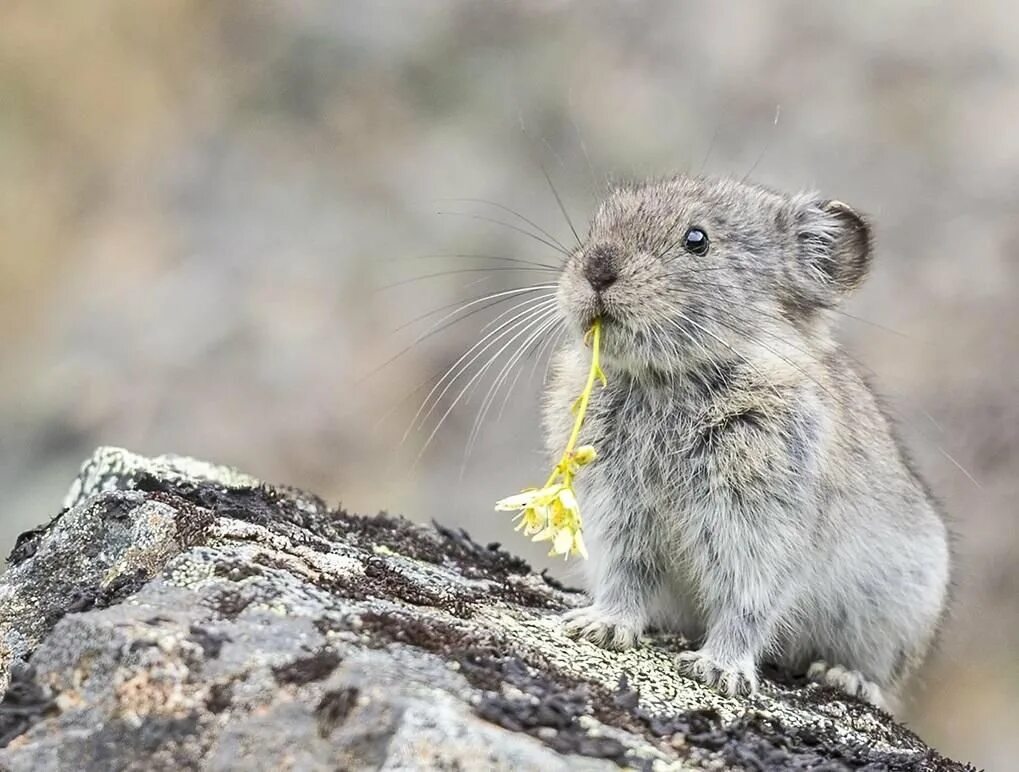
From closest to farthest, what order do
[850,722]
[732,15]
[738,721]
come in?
1. [738,721]
2. [850,722]
3. [732,15]

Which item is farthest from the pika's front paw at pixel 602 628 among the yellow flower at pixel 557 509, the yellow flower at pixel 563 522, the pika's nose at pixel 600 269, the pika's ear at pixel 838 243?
the pika's ear at pixel 838 243

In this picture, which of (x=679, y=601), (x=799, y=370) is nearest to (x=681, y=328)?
(x=799, y=370)

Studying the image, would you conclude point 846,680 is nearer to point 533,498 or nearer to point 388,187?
point 533,498

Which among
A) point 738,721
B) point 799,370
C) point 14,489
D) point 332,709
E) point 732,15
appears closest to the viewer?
point 332,709

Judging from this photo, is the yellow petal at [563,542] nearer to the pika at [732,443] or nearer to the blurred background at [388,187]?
the pika at [732,443]

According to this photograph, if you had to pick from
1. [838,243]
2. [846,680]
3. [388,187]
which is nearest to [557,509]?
[846,680]

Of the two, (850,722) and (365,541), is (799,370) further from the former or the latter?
(365,541)
